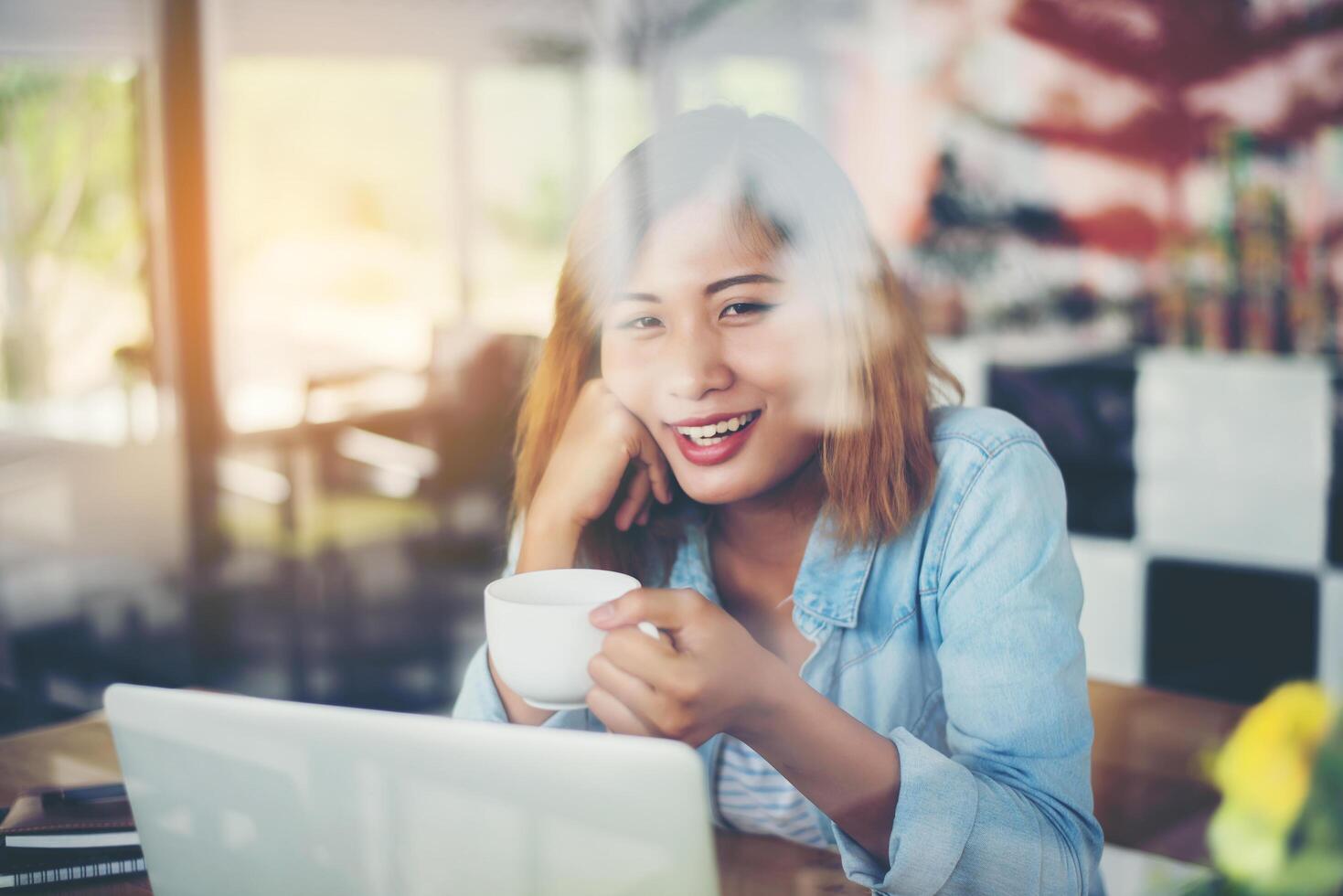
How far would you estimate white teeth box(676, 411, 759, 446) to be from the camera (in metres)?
0.99

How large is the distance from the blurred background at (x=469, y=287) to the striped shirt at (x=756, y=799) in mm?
1012

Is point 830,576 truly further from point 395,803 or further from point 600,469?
point 395,803

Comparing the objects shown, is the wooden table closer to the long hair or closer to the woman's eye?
the long hair

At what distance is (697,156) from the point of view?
101cm

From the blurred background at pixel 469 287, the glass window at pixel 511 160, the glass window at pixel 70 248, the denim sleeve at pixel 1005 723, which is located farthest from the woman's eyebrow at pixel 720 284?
the glass window at pixel 70 248

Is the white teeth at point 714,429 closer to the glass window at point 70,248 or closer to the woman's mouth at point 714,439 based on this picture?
the woman's mouth at point 714,439

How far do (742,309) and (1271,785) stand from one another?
21.1 inches

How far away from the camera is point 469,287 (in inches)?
125

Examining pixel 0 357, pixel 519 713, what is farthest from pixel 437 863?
pixel 0 357

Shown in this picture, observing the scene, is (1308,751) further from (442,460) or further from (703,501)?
(442,460)

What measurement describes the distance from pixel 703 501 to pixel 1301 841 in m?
0.63

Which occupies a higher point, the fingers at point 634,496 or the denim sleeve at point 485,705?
the fingers at point 634,496

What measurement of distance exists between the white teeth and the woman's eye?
0.28ft

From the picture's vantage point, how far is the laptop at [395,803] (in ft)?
1.73
